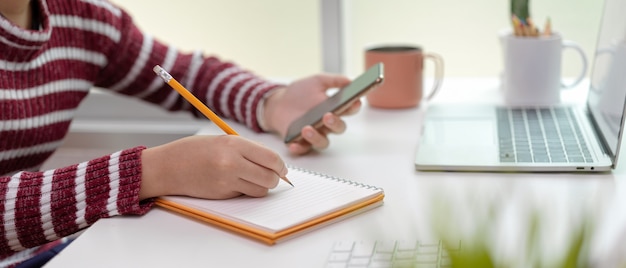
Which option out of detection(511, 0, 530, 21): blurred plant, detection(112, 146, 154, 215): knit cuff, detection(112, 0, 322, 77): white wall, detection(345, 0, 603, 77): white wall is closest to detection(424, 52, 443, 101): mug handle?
detection(511, 0, 530, 21): blurred plant

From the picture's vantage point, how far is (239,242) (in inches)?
26.6

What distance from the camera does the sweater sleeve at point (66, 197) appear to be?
759mm

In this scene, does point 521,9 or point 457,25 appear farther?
point 457,25

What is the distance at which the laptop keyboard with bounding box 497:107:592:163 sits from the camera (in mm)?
891

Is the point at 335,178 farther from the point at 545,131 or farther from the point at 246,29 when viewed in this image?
the point at 246,29

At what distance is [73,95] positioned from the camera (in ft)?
3.55

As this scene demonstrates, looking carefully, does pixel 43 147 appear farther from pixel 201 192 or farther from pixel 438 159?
pixel 438 159

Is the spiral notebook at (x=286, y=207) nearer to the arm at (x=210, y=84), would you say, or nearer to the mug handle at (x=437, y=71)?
the arm at (x=210, y=84)

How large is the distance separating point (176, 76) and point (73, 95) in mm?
180

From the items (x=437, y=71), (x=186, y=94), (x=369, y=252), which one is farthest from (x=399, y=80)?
(x=369, y=252)

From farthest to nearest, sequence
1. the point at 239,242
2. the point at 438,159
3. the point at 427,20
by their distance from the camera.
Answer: the point at 427,20
the point at 438,159
the point at 239,242

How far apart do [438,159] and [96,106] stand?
0.95 m

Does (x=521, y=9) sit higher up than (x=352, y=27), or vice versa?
(x=521, y=9)

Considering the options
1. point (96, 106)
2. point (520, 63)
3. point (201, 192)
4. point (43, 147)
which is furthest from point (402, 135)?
Result: point (96, 106)
